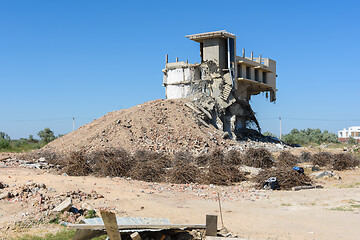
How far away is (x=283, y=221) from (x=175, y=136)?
15187 mm

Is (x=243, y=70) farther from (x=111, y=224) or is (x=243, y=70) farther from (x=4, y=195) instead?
(x=111, y=224)

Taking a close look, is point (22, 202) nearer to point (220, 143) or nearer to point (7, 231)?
point (7, 231)

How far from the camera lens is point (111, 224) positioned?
5555mm

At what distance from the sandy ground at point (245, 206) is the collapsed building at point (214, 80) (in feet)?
49.1

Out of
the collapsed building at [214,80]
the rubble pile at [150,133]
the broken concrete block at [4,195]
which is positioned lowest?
the broken concrete block at [4,195]

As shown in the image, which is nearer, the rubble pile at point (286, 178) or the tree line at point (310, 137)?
the rubble pile at point (286, 178)

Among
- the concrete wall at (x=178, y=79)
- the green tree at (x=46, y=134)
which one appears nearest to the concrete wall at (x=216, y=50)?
the concrete wall at (x=178, y=79)

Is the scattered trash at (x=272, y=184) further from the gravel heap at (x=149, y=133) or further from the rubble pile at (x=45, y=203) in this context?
the gravel heap at (x=149, y=133)

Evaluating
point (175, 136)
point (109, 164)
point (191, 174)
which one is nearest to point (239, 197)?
point (191, 174)

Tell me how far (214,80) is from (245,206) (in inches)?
761

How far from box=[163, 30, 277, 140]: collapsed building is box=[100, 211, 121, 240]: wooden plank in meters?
20.7

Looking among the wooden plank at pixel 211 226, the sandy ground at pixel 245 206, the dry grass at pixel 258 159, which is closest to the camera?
the wooden plank at pixel 211 226

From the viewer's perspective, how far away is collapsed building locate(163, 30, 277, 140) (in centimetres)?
2772

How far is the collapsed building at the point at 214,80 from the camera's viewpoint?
90.9 feet
